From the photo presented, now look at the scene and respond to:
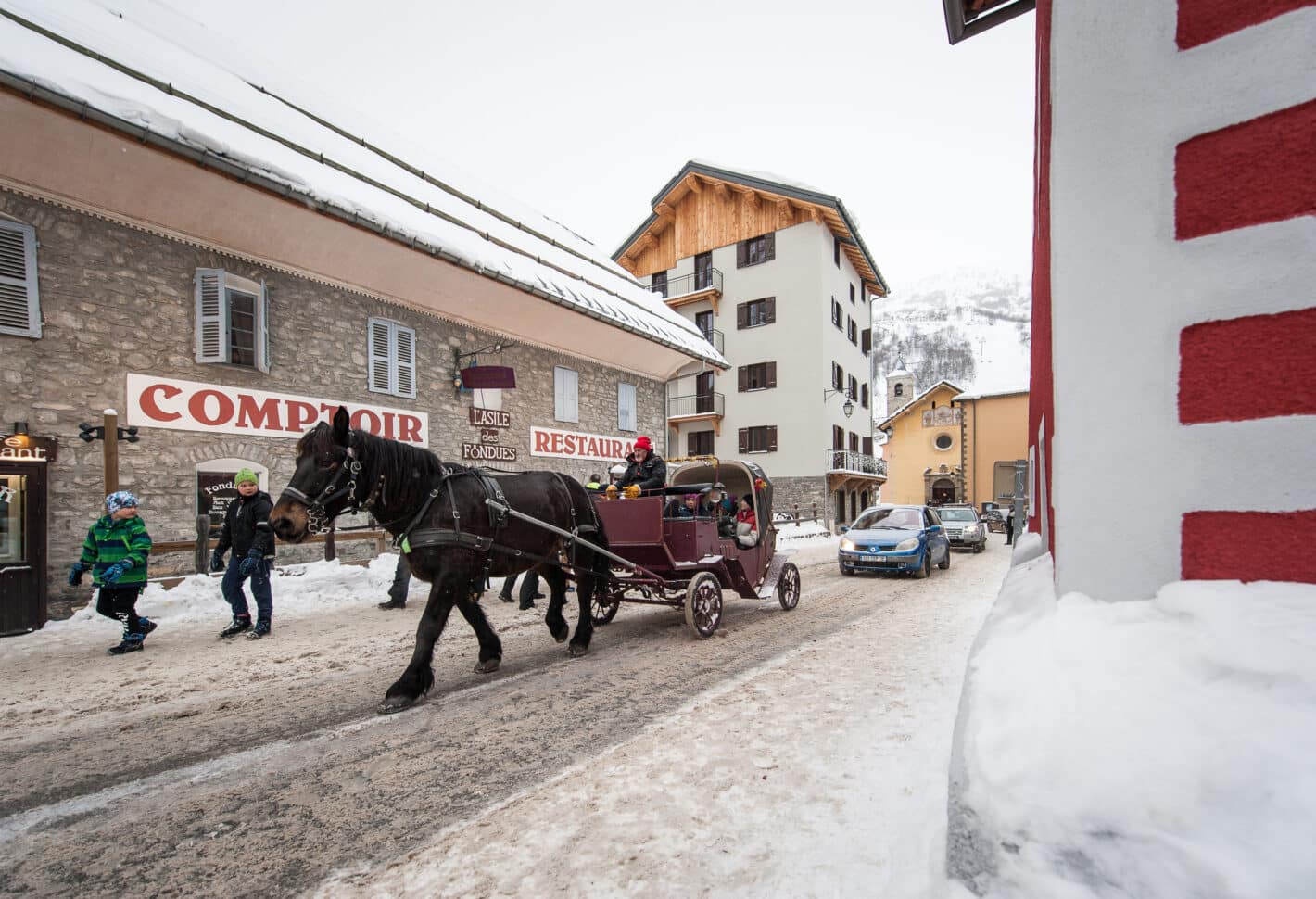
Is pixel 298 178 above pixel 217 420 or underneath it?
above

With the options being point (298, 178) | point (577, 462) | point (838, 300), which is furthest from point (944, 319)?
point (298, 178)

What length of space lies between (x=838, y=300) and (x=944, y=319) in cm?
9055

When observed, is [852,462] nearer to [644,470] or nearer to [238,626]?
[644,470]

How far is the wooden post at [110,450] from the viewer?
27.1 ft

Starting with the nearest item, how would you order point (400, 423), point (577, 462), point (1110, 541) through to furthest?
point (1110, 541)
point (400, 423)
point (577, 462)

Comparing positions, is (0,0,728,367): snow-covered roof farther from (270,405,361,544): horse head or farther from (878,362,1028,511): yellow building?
(878,362,1028,511): yellow building

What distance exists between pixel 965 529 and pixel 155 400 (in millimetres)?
18200

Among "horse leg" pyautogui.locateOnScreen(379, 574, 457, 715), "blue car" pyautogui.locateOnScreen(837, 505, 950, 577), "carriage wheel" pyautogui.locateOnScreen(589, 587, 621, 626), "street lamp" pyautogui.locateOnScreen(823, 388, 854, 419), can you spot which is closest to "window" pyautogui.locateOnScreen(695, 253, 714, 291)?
"street lamp" pyautogui.locateOnScreen(823, 388, 854, 419)

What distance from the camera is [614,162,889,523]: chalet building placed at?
1079 inches

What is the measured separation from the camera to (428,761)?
342cm

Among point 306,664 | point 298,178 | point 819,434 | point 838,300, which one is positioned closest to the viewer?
point 306,664

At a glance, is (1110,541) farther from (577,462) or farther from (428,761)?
(577,462)

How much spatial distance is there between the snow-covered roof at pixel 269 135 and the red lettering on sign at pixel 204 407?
10.9 ft

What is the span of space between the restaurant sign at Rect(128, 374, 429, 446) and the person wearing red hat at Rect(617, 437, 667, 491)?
3.98 meters
